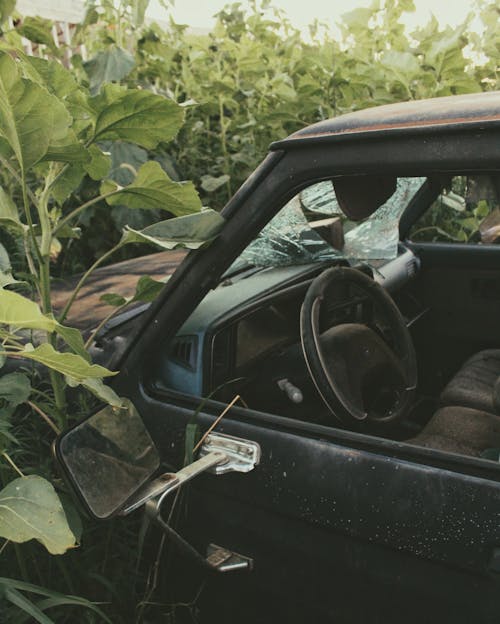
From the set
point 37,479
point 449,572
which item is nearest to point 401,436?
point 449,572

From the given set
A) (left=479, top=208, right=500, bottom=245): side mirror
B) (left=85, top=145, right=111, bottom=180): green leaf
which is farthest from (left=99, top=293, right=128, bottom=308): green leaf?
(left=479, top=208, right=500, bottom=245): side mirror

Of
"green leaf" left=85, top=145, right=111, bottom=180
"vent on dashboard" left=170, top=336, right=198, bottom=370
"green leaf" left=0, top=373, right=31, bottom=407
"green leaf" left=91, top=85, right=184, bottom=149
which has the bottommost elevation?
"green leaf" left=0, top=373, right=31, bottom=407

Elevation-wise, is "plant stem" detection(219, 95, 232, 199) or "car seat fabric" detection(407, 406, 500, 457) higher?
"plant stem" detection(219, 95, 232, 199)

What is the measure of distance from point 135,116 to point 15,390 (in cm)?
71

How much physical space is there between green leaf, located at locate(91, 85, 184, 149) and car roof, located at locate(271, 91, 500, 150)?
1.08 feet

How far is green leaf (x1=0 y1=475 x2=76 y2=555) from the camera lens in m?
1.26

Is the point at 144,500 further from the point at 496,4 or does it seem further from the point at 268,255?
the point at 496,4

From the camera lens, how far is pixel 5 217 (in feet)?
5.14

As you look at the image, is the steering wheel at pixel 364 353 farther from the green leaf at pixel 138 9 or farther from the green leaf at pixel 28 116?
the green leaf at pixel 138 9

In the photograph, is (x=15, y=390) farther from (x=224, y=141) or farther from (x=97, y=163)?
(x=224, y=141)

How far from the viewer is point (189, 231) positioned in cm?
152

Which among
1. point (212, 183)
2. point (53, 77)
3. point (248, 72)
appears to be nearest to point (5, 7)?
point (53, 77)

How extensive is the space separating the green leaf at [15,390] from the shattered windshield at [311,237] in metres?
Answer: 0.84

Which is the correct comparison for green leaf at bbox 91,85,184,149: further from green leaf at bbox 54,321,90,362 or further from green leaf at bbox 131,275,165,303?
green leaf at bbox 54,321,90,362
